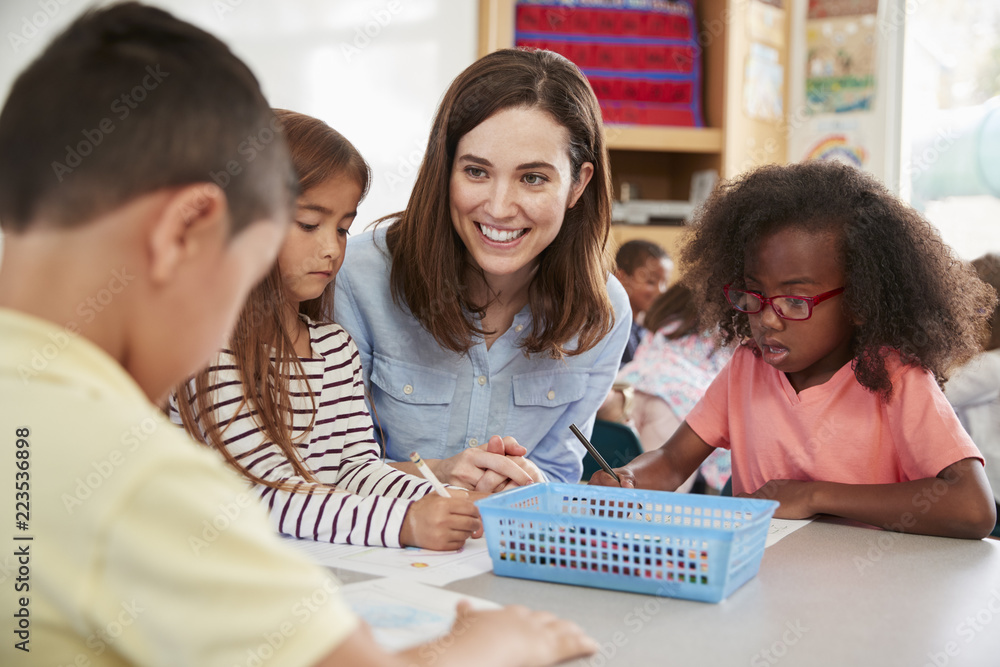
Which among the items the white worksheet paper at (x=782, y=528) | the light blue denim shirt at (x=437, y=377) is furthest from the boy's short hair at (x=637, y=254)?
the white worksheet paper at (x=782, y=528)

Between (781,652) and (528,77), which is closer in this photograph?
(781,652)

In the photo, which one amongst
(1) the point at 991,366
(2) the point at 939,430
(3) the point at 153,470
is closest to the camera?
(3) the point at 153,470

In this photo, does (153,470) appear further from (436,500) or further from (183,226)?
(436,500)

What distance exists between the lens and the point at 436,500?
39.0 inches

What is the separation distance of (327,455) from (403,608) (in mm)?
523

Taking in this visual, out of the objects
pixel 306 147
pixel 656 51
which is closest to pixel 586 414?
pixel 306 147

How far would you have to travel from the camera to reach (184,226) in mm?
Answer: 555

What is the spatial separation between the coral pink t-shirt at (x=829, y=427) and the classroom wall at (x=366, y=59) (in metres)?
1.65

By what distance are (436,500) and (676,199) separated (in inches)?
127

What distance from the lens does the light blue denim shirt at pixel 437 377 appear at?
1.49 meters

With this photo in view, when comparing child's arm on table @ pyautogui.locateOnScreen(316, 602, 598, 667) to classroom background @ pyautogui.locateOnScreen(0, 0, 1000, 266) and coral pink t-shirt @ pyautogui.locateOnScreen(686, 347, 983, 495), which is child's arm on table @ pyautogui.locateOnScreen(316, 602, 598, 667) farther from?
classroom background @ pyautogui.locateOnScreen(0, 0, 1000, 266)

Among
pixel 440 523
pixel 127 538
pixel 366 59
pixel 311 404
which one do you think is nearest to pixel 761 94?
pixel 366 59

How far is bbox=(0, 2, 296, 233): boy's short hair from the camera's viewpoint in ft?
1.79

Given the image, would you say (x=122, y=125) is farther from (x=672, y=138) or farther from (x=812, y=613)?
(x=672, y=138)
